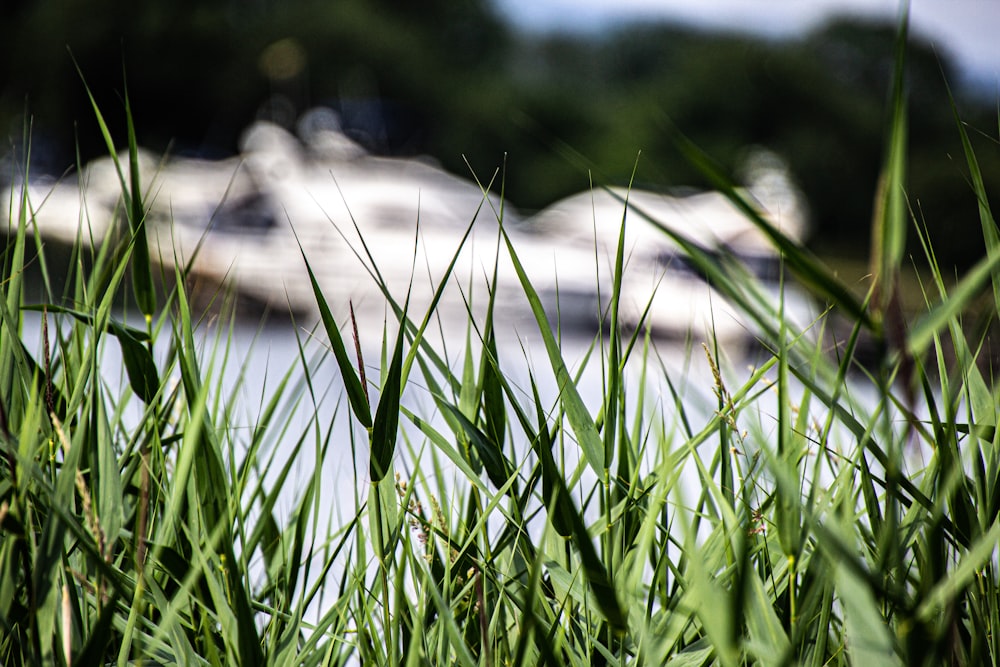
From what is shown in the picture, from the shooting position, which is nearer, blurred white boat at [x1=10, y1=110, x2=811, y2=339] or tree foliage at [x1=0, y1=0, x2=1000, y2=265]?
blurred white boat at [x1=10, y1=110, x2=811, y2=339]

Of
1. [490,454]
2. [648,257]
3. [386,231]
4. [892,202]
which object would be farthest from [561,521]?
[386,231]

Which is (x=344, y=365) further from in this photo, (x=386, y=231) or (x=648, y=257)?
(x=386, y=231)

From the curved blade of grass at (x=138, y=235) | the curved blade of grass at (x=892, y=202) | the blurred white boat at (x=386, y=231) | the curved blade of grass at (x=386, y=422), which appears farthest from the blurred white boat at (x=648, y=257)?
the curved blade of grass at (x=892, y=202)

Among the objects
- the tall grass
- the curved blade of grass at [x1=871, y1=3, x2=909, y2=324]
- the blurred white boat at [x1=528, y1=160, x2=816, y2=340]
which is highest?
the blurred white boat at [x1=528, y1=160, x2=816, y2=340]

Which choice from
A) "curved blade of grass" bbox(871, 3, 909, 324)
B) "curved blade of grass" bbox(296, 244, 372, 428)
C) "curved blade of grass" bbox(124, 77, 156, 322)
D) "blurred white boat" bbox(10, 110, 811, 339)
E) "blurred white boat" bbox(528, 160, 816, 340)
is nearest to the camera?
"curved blade of grass" bbox(871, 3, 909, 324)

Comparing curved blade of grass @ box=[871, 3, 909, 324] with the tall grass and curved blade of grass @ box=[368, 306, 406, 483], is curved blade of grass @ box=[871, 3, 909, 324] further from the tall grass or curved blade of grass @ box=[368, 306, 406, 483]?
curved blade of grass @ box=[368, 306, 406, 483]

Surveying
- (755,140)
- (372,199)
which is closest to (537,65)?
(755,140)

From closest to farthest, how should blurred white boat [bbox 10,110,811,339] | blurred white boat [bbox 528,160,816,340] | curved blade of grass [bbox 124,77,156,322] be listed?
curved blade of grass [bbox 124,77,156,322], blurred white boat [bbox 528,160,816,340], blurred white boat [bbox 10,110,811,339]

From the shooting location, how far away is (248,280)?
5.29 meters

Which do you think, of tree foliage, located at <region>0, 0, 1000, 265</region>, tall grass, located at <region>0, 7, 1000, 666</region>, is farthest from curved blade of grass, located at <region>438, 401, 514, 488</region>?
tree foliage, located at <region>0, 0, 1000, 265</region>

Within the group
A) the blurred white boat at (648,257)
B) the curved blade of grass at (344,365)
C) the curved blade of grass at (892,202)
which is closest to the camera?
the curved blade of grass at (892,202)

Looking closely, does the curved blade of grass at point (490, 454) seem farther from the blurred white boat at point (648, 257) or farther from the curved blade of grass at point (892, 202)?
the blurred white boat at point (648, 257)

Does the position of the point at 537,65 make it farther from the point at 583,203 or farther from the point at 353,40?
the point at 583,203

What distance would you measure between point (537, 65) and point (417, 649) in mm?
28328
